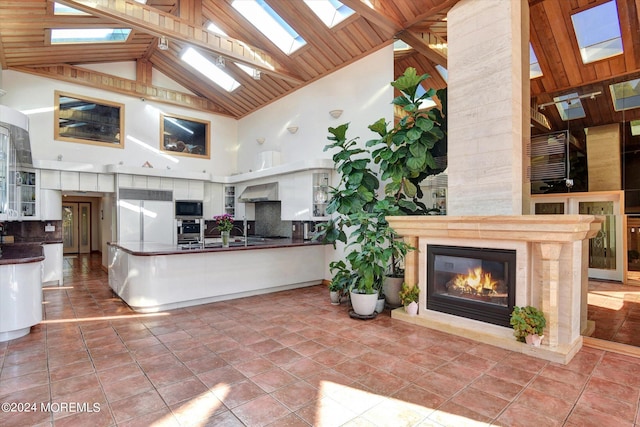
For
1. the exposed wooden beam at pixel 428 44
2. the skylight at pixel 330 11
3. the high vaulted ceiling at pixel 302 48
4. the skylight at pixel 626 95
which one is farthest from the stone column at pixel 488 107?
the skylight at pixel 330 11

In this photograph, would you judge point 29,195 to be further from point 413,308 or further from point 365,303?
point 413,308

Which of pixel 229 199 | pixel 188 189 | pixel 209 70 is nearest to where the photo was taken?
pixel 209 70

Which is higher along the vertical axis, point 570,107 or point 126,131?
point 126,131

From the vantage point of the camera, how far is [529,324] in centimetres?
305

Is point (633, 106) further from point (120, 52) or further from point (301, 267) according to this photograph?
point (120, 52)

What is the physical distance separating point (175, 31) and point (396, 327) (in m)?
5.20

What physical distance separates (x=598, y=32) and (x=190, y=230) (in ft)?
26.1

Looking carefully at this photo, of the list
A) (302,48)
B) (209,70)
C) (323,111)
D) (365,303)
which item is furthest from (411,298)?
(209,70)

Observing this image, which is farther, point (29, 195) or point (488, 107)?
point (29, 195)

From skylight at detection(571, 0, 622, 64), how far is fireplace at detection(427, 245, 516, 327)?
3227 millimetres

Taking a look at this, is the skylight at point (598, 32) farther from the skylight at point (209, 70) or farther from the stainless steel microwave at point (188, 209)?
the stainless steel microwave at point (188, 209)

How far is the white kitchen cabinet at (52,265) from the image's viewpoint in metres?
6.02

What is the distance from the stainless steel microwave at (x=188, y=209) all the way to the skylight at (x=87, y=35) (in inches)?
136

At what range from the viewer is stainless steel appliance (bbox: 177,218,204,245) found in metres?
7.68
